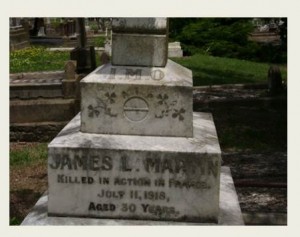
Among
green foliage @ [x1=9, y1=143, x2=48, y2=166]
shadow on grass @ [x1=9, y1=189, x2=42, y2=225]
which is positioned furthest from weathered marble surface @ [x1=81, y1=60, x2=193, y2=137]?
green foliage @ [x1=9, y1=143, x2=48, y2=166]

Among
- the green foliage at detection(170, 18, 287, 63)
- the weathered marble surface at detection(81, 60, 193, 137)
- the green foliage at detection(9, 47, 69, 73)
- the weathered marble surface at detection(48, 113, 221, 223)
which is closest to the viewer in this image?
the weathered marble surface at detection(48, 113, 221, 223)

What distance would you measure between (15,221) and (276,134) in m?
6.08

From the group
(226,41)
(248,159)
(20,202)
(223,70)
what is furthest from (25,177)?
(226,41)

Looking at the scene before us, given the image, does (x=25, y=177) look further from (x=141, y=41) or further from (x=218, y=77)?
(x=218, y=77)

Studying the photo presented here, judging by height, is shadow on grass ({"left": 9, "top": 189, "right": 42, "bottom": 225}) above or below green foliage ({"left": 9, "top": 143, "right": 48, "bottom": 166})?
below

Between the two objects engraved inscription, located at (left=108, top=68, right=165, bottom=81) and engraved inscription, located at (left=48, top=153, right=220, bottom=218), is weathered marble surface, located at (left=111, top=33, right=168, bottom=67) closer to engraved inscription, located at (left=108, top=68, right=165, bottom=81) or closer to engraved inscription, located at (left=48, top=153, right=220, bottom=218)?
engraved inscription, located at (left=108, top=68, right=165, bottom=81)

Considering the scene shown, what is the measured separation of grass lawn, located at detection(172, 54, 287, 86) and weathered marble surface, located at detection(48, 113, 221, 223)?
12404mm

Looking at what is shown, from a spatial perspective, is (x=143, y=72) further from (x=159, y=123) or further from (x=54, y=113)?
(x=54, y=113)

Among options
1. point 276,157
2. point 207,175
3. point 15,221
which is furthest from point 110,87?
point 276,157

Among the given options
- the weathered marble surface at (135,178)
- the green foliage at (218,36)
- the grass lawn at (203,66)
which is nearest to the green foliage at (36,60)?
the grass lawn at (203,66)

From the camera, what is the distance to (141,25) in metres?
3.97

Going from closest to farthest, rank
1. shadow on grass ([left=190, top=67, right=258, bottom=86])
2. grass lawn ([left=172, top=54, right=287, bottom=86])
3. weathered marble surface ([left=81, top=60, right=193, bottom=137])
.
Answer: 1. weathered marble surface ([left=81, top=60, right=193, bottom=137])
2. shadow on grass ([left=190, top=67, right=258, bottom=86])
3. grass lawn ([left=172, top=54, right=287, bottom=86])

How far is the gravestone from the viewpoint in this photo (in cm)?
380

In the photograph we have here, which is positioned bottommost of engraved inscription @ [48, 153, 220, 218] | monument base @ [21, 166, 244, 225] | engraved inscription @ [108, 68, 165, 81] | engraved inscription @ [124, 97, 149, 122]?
monument base @ [21, 166, 244, 225]
